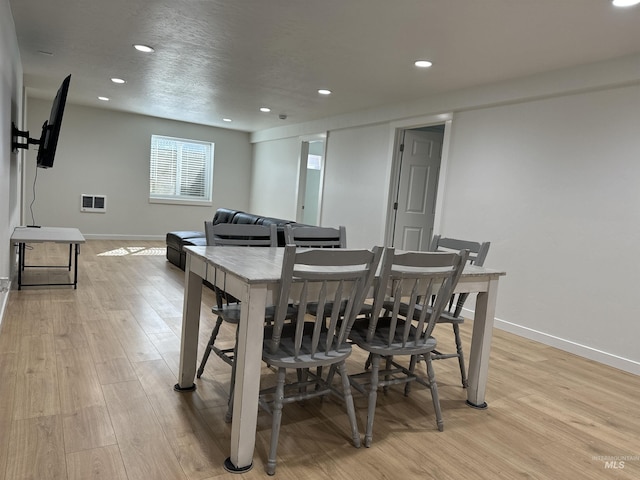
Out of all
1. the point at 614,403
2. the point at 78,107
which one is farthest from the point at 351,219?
the point at 78,107

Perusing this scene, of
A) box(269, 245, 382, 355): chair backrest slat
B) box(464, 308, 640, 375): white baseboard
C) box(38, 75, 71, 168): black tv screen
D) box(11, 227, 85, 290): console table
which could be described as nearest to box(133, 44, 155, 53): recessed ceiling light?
box(38, 75, 71, 168): black tv screen

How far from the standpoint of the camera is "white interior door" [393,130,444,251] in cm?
536

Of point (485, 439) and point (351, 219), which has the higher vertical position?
point (351, 219)

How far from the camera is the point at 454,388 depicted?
8.80 ft

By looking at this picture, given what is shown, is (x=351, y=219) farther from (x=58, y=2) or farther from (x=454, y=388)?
(x=58, y=2)

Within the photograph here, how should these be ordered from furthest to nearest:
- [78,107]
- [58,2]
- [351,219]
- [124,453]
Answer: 1. [78,107]
2. [351,219]
3. [58,2]
4. [124,453]

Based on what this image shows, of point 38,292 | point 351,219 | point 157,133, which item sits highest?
point 157,133

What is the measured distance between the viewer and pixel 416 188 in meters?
5.46

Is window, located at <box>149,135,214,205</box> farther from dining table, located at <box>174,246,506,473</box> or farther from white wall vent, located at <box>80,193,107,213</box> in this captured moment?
dining table, located at <box>174,246,506,473</box>

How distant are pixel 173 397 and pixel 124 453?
0.51m

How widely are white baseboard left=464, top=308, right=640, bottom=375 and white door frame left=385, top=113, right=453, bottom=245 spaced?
4.26 ft

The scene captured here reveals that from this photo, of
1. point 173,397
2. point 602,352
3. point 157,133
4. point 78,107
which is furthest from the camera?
point 157,133

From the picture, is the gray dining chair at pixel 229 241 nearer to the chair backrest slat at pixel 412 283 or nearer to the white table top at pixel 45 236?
the chair backrest slat at pixel 412 283

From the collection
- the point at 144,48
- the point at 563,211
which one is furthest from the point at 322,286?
the point at 144,48
